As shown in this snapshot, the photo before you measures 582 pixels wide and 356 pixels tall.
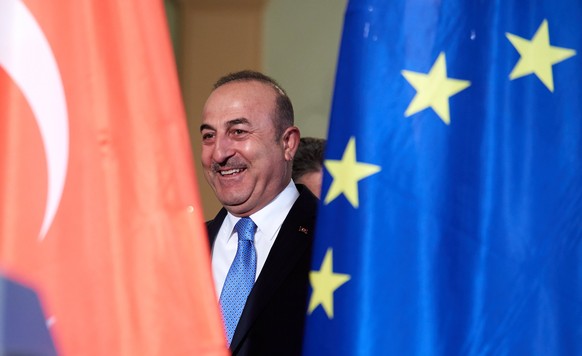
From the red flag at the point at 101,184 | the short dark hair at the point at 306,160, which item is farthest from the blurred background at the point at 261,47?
the red flag at the point at 101,184

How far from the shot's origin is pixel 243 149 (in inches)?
113

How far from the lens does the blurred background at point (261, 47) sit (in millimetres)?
5086

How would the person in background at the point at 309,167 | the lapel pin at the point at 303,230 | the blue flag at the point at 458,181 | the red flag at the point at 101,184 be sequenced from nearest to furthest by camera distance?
the red flag at the point at 101,184, the blue flag at the point at 458,181, the lapel pin at the point at 303,230, the person in background at the point at 309,167

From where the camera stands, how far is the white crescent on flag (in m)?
1.57

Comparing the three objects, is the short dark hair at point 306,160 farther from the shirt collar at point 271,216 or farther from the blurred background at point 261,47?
the blurred background at point 261,47

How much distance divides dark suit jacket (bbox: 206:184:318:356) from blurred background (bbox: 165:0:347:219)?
234 cm

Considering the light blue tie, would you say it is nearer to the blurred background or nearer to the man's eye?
the man's eye

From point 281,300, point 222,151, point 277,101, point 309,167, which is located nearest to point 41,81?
point 281,300

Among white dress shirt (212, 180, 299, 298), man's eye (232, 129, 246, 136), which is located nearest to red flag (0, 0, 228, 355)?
white dress shirt (212, 180, 299, 298)

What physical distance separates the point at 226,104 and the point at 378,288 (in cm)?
119

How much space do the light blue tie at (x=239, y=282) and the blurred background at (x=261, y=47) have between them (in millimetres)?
2307

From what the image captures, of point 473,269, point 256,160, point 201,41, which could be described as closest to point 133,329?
point 473,269

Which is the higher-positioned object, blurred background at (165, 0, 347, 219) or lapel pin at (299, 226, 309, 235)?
lapel pin at (299, 226, 309, 235)

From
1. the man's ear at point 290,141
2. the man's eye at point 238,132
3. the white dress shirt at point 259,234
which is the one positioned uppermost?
the man's eye at point 238,132
